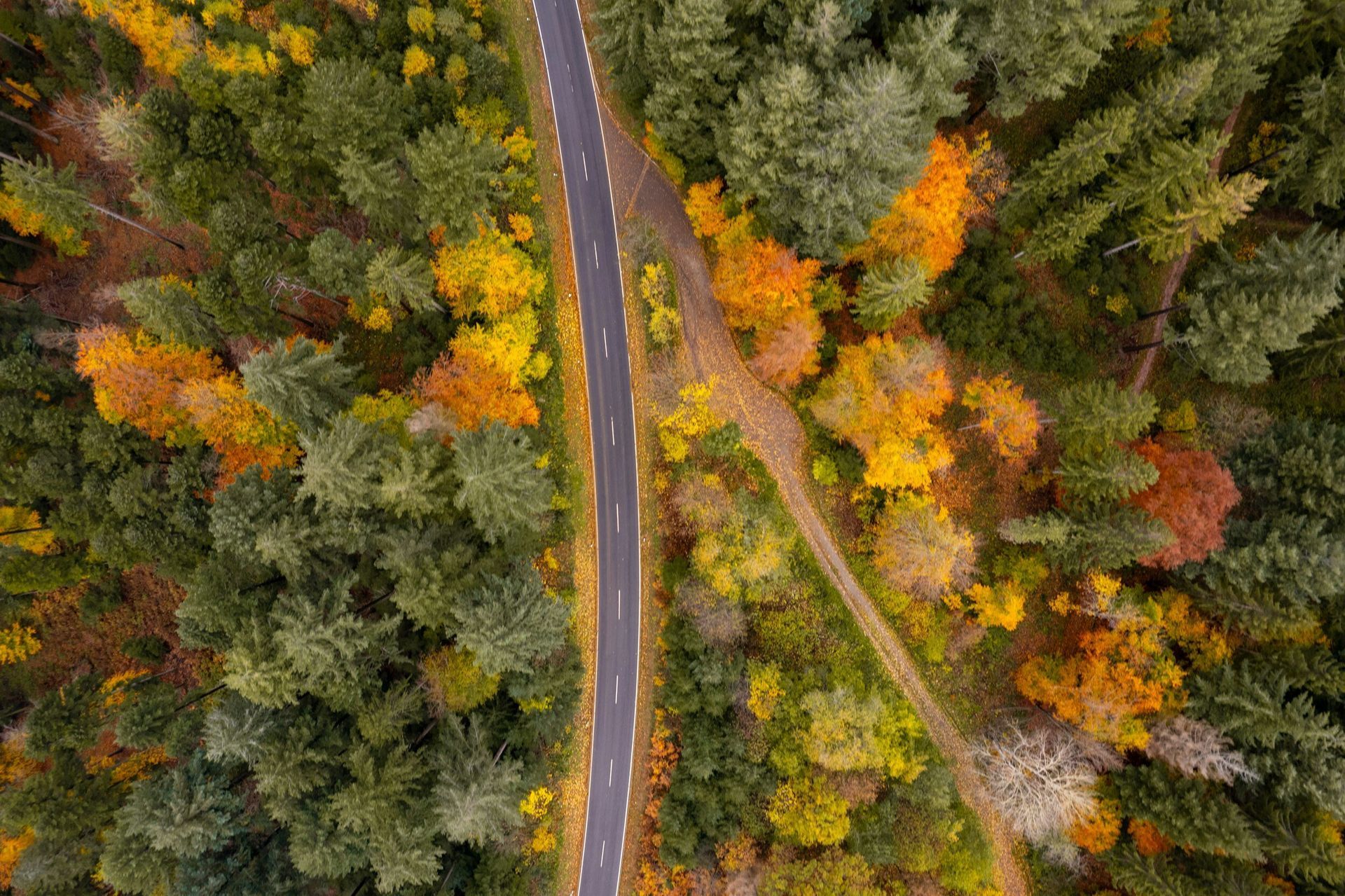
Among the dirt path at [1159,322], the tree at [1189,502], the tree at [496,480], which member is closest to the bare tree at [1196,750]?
the tree at [1189,502]

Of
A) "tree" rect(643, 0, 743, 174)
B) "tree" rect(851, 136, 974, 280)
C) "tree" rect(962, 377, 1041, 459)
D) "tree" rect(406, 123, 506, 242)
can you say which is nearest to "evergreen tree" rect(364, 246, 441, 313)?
"tree" rect(406, 123, 506, 242)

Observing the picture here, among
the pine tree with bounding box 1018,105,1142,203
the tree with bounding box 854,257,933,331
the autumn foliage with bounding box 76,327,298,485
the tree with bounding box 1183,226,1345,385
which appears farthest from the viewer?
the autumn foliage with bounding box 76,327,298,485

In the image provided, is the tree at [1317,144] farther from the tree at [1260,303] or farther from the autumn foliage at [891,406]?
the autumn foliage at [891,406]

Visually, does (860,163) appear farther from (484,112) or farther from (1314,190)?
(1314,190)

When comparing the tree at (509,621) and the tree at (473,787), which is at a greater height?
the tree at (509,621)

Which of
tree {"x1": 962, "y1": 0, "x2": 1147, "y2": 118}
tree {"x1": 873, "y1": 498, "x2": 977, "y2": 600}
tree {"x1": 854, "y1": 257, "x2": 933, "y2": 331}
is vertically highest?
tree {"x1": 962, "y1": 0, "x2": 1147, "y2": 118}

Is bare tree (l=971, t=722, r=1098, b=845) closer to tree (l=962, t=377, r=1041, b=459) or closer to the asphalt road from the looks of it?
tree (l=962, t=377, r=1041, b=459)

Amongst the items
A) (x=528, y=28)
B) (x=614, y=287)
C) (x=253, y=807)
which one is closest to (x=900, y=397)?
(x=614, y=287)
